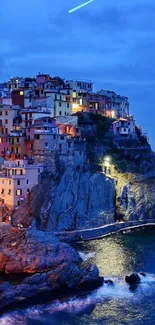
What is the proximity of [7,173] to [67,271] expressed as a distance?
759 inches

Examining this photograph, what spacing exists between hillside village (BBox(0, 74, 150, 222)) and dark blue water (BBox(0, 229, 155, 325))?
1184 centimetres

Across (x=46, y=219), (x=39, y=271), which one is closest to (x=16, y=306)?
(x=39, y=271)

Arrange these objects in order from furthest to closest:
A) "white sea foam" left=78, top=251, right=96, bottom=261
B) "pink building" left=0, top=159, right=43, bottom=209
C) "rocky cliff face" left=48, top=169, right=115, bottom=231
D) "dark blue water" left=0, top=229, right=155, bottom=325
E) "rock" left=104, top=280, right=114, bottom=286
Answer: "rocky cliff face" left=48, top=169, right=115, bottom=231 → "pink building" left=0, top=159, right=43, bottom=209 → "white sea foam" left=78, top=251, right=96, bottom=261 → "rock" left=104, top=280, right=114, bottom=286 → "dark blue water" left=0, top=229, right=155, bottom=325

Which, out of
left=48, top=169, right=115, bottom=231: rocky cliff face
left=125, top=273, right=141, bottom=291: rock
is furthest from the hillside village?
left=125, top=273, right=141, bottom=291: rock

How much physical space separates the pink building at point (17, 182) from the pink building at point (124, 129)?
20.7 meters

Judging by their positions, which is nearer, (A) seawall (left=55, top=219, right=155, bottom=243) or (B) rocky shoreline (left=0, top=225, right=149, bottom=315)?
(B) rocky shoreline (left=0, top=225, right=149, bottom=315)

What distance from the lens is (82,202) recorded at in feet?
204

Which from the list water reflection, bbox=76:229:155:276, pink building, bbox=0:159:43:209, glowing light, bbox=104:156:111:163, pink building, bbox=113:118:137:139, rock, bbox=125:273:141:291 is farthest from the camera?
pink building, bbox=113:118:137:139

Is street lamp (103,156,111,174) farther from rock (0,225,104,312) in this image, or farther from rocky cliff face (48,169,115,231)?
rock (0,225,104,312)

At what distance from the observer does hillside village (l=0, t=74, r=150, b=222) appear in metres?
57.2

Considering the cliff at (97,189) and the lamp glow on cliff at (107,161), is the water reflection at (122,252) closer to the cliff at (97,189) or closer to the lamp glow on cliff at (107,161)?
the cliff at (97,189)

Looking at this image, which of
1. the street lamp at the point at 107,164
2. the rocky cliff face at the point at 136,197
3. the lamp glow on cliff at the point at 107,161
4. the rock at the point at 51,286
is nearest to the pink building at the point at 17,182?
the street lamp at the point at 107,164

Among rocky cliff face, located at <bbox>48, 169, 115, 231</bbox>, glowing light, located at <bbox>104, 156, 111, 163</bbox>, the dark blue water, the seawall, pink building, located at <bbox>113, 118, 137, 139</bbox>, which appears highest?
pink building, located at <bbox>113, 118, 137, 139</bbox>

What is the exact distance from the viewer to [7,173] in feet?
188
